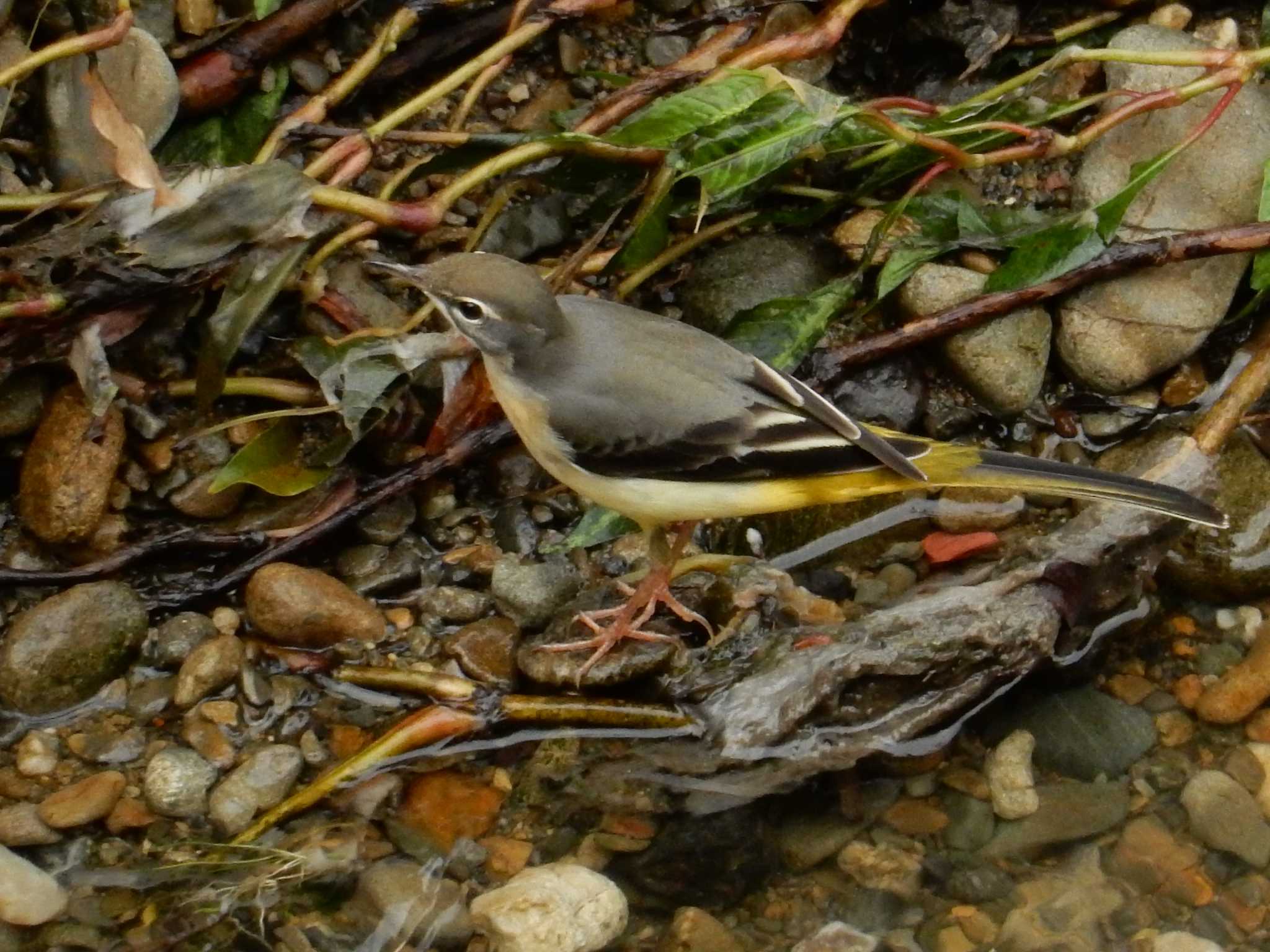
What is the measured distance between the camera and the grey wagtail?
15.7ft

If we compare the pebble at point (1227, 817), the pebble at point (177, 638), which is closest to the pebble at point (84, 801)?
the pebble at point (177, 638)

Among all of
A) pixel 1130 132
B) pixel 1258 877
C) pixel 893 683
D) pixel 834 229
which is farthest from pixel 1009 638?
pixel 1130 132

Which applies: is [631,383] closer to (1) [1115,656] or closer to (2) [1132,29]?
(1) [1115,656]

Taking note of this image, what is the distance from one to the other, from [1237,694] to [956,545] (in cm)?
112

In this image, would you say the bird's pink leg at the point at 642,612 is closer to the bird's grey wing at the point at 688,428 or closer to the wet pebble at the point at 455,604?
the wet pebble at the point at 455,604

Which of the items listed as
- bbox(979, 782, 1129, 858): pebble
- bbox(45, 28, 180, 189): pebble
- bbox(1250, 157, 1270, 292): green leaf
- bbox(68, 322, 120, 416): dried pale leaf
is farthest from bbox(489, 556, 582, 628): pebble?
bbox(1250, 157, 1270, 292): green leaf

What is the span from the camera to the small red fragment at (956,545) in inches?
225

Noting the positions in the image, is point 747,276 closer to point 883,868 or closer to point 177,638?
point 883,868

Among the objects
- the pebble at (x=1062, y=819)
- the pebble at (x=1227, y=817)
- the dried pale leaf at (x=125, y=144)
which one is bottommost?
the pebble at (x=1227, y=817)

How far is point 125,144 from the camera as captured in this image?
4.99 meters

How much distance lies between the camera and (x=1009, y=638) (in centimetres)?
511

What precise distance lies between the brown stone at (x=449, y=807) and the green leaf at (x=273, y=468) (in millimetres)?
1175

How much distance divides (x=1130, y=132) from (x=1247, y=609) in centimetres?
201

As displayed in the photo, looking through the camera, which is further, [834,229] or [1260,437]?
[834,229]
